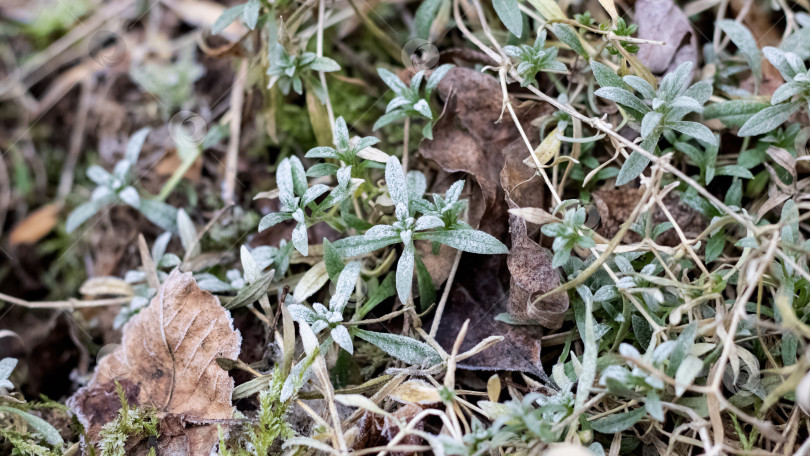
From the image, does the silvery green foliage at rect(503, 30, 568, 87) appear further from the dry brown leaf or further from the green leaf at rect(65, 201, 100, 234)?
the dry brown leaf

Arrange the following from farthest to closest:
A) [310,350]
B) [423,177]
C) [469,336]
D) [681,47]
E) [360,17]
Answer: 1. [360,17]
2. [681,47]
3. [423,177]
4. [469,336]
5. [310,350]

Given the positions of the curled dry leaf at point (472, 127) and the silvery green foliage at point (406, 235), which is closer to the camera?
the silvery green foliage at point (406, 235)

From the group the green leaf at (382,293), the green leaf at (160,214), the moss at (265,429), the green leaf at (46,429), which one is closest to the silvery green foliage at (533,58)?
the green leaf at (382,293)

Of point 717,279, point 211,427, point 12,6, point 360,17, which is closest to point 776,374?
point 717,279

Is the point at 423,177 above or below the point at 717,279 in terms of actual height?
above

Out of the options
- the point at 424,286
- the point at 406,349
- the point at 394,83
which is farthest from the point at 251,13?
the point at 406,349

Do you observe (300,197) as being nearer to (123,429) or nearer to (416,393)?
(416,393)

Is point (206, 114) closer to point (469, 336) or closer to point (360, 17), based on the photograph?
point (360, 17)

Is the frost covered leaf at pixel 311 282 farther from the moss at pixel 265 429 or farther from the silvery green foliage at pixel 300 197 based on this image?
the moss at pixel 265 429
